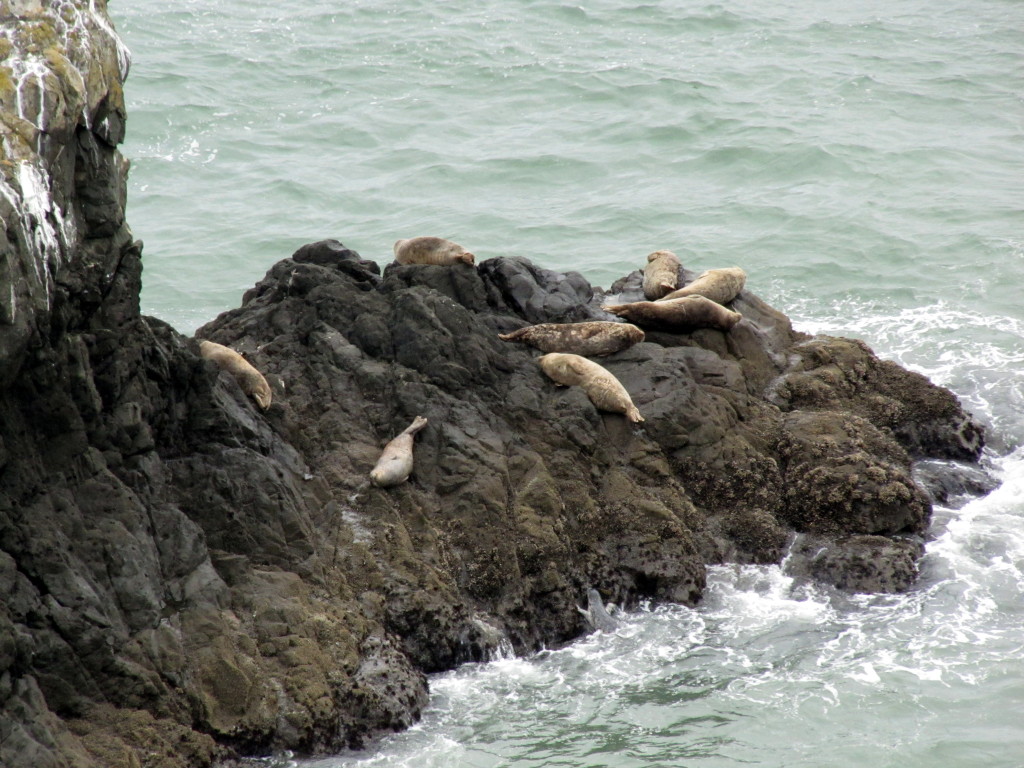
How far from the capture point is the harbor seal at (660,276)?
13953mm

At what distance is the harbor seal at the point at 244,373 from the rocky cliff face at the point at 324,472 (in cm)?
14

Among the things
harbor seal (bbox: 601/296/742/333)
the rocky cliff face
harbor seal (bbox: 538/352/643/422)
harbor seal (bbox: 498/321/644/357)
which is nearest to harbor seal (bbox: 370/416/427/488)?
the rocky cliff face

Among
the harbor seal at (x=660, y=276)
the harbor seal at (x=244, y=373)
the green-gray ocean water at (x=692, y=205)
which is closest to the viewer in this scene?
the green-gray ocean water at (x=692, y=205)

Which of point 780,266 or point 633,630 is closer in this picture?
point 633,630

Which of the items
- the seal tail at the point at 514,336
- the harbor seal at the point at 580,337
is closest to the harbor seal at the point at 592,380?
the harbor seal at the point at 580,337

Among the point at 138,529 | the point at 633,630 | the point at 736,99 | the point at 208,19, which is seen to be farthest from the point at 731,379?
the point at 208,19

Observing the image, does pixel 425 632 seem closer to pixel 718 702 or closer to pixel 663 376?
pixel 718 702

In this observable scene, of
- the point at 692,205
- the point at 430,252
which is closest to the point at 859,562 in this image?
the point at 430,252

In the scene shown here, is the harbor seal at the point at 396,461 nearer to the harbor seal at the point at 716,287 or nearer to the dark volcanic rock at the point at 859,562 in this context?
the dark volcanic rock at the point at 859,562

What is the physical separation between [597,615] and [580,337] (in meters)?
3.21

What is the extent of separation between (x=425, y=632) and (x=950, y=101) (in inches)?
828

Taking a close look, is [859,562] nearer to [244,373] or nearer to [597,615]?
[597,615]

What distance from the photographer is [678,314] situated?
13.0 metres

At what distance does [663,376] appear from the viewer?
12055 mm
